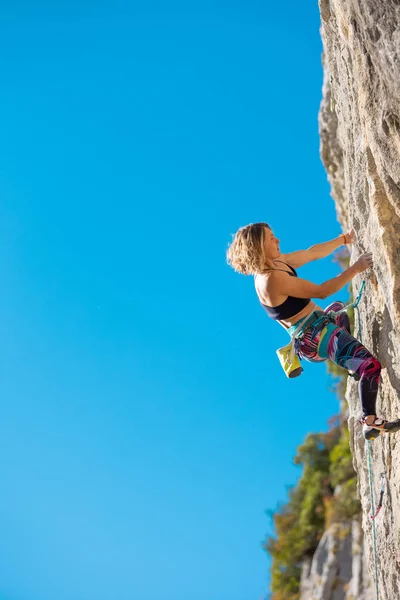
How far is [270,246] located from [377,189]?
1153 mm

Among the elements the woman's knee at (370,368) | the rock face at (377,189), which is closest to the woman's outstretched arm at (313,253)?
the rock face at (377,189)

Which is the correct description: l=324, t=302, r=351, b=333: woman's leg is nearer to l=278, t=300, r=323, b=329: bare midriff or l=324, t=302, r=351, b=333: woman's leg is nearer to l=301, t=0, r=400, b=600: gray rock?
l=301, t=0, r=400, b=600: gray rock

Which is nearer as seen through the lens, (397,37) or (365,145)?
(397,37)

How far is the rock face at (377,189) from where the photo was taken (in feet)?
18.4

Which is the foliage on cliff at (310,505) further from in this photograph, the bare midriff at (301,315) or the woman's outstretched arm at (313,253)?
the bare midriff at (301,315)

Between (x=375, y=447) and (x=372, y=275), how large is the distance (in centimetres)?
208

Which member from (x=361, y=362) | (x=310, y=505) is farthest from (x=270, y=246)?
(x=310, y=505)

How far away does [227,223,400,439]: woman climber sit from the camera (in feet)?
20.8

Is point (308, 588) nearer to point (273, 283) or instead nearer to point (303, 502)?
point (303, 502)

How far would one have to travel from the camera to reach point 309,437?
2852 centimetres

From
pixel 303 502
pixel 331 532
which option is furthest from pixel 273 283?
pixel 303 502

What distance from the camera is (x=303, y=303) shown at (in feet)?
22.3

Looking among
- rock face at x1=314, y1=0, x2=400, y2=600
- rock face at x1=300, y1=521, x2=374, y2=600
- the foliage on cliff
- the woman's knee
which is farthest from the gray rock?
the foliage on cliff

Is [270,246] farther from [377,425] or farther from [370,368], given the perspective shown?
[377,425]
